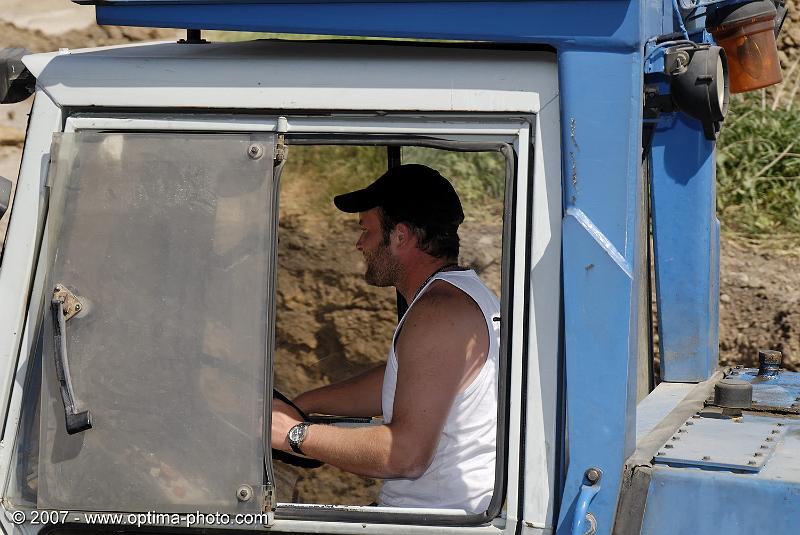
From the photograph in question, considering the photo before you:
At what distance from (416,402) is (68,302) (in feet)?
Answer: 2.48

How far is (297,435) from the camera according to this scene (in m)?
2.31

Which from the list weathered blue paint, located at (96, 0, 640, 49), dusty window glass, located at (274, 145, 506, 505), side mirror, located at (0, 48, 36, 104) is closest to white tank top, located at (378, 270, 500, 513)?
weathered blue paint, located at (96, 0, 640, 49)

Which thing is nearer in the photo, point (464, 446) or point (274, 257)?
point (274, 257)

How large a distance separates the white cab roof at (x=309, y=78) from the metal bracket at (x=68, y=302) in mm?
398

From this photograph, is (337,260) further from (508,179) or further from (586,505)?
(586,505)

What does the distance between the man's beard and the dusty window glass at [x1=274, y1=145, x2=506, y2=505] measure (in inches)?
141

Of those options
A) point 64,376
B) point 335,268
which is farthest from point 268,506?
point 335,268

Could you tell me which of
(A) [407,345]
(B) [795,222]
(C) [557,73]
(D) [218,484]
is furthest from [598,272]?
(B) [795,222]

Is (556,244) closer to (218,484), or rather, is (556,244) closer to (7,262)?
(218,484)

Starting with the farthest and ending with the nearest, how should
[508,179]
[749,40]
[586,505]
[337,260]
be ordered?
[337,260]
[749,40]
[508,179]
[586,505]

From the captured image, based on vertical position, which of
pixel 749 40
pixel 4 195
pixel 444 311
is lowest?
pixel 444 311

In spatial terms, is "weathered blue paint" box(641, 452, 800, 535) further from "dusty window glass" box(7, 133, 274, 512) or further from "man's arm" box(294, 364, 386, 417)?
"man's arm" box(294, 364, 386, 417)

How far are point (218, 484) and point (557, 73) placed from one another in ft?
3.33
